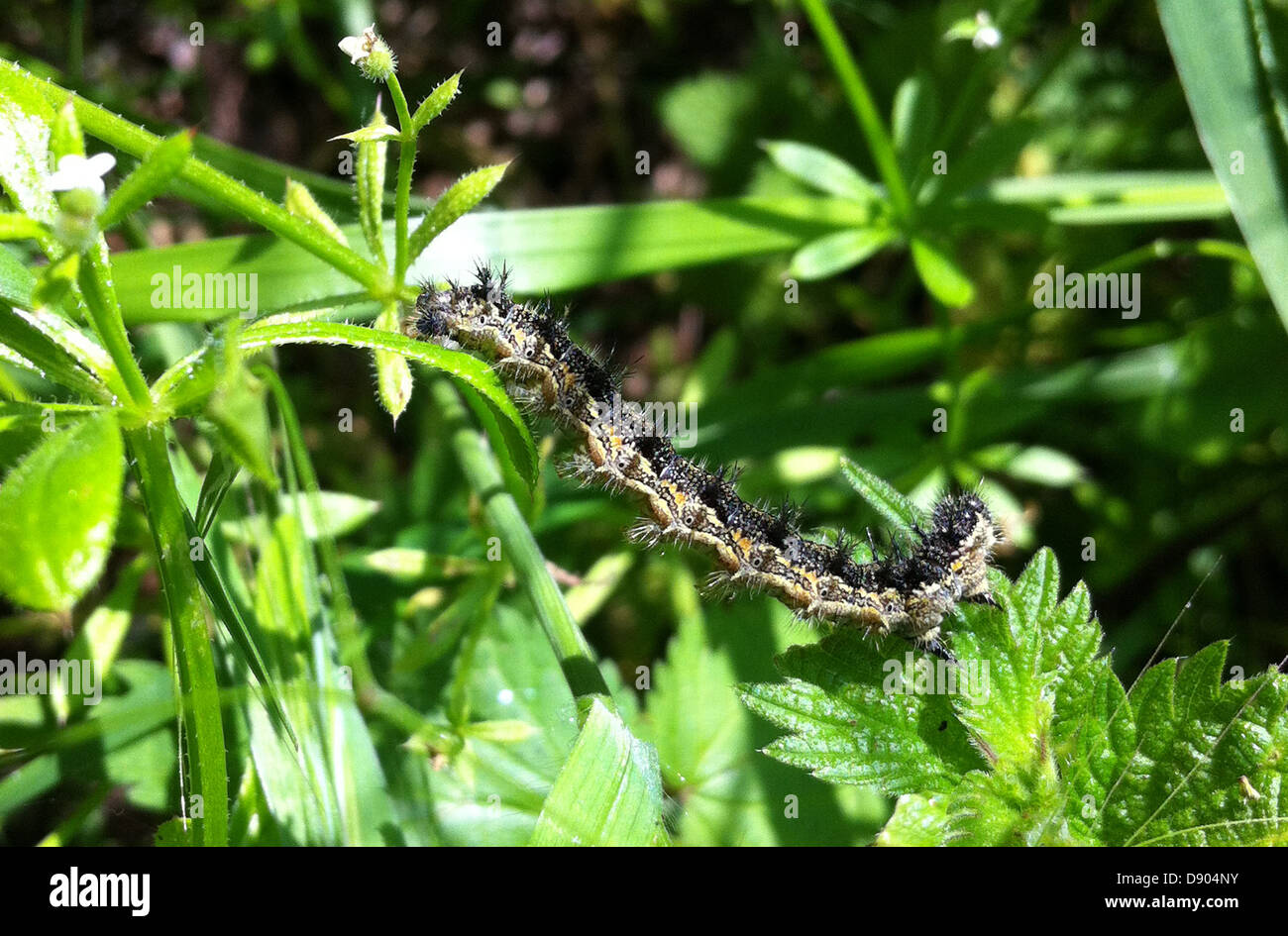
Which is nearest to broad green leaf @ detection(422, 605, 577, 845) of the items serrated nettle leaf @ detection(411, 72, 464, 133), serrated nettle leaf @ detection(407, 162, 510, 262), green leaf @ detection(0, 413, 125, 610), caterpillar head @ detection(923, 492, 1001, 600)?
caterpillar head @ detection(923, 492, 1001, 600)

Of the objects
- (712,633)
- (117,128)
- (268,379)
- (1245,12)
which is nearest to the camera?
(117,128)

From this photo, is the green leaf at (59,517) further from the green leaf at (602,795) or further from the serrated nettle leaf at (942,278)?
the serrated nettle leaf at (942,278)

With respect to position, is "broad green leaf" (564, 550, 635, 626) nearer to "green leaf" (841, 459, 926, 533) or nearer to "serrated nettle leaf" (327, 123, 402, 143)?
"green leaf" (841, 459, 926, 533)

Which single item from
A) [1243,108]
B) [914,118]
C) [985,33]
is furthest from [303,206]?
[1243,108]

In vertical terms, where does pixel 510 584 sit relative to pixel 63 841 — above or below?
above

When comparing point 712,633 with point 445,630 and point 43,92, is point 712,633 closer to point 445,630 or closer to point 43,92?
point 445,630

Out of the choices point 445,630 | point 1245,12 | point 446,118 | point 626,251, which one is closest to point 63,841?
point 445,630

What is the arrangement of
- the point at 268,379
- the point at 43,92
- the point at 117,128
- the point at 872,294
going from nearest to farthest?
the point at 43,92 → the point at 117,128 → the point at 268,379 → the point at 872,294
